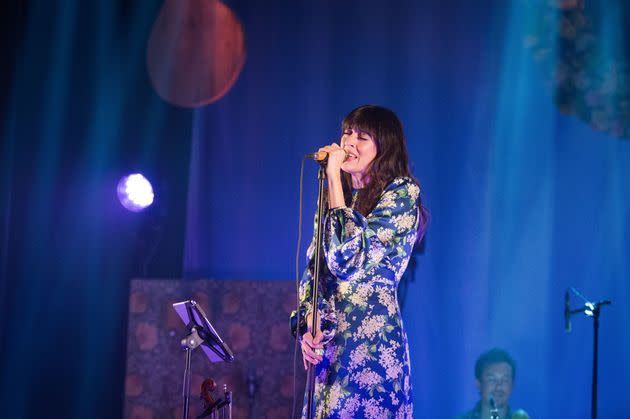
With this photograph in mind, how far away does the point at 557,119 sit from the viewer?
12.7ft

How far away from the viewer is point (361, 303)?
1818 mm

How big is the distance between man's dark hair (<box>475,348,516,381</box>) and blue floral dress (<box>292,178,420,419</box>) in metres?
1.96

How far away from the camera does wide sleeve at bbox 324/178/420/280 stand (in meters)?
1.72

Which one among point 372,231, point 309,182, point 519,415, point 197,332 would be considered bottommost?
point 519,415

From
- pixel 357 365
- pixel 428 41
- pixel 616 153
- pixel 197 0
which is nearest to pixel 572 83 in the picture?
pixel 616 153

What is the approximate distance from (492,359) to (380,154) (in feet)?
6.83

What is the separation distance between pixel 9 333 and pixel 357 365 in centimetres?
294

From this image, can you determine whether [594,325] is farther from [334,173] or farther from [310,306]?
[334,173]

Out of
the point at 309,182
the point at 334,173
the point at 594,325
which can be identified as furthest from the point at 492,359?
the point at 334,173

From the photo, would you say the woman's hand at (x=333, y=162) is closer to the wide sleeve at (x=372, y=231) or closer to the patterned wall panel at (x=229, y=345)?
the wide sleeve at (x=372, y=231)

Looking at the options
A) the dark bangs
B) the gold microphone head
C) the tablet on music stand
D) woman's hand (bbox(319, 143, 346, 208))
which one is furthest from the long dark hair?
the gold microphone head

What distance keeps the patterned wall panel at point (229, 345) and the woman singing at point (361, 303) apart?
67.7 inches

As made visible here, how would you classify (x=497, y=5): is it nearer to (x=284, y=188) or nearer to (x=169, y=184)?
(x=284, y=188)

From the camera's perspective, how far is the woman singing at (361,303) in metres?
1.74
